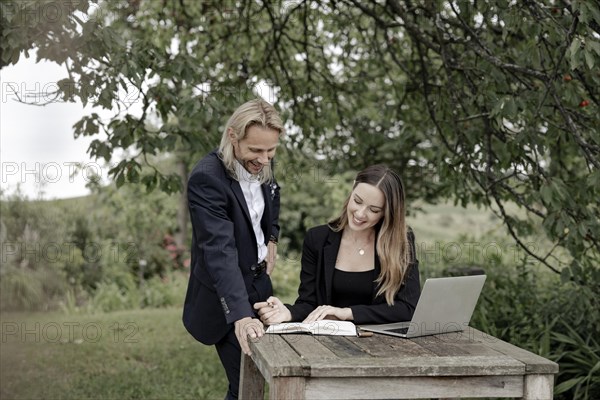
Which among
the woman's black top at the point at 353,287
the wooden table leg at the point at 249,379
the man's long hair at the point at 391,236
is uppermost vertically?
the man's long hair at the point at 391,236

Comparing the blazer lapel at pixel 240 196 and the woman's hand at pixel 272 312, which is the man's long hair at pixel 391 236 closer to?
the woman's hand at pixel 272 312

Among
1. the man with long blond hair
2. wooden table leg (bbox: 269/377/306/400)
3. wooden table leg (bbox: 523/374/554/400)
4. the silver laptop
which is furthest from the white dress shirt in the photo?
wooden table leg (bbox: 523/374/554/400)

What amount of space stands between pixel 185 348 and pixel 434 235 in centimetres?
813

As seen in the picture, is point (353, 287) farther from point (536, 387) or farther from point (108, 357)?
point (108, 357)

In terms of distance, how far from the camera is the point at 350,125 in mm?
7875

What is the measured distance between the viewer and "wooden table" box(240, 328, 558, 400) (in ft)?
8.56

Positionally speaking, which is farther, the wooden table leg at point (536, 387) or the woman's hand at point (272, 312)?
the woman's hand at point (272, 312)

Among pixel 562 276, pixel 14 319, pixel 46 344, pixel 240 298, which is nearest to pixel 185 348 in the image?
pixel 46 344

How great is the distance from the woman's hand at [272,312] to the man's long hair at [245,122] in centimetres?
55

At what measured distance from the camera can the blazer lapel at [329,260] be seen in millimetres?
3535

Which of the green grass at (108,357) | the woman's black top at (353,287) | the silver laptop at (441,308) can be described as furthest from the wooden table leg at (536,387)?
the green grass at (108,357)

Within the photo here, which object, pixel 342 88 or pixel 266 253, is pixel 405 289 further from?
pixel 342 88

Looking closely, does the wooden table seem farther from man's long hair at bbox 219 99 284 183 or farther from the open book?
man's long hair at bbox 219 99 284 183

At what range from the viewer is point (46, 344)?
294 inches
